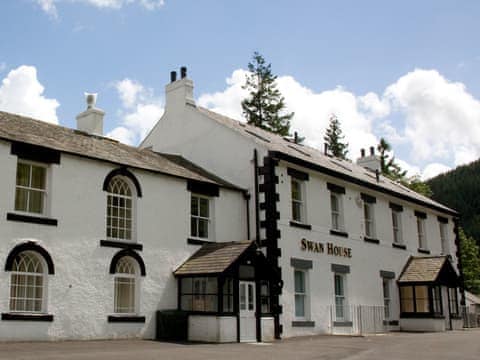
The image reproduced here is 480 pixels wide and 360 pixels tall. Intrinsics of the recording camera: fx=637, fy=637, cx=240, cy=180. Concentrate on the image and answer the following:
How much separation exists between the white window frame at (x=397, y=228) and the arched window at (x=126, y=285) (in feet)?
50.2

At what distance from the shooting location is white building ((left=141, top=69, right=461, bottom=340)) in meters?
22.8

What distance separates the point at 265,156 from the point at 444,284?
11.0 m

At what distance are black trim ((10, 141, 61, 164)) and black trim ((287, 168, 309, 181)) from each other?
30.4 ft

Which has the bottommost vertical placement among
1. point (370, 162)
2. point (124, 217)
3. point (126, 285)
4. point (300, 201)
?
point (126, 285)

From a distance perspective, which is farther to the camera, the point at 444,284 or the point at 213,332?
the point at 444,284

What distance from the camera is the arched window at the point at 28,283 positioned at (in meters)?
16.4

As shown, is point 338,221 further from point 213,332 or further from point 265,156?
point 213,332

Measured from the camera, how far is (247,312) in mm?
20359

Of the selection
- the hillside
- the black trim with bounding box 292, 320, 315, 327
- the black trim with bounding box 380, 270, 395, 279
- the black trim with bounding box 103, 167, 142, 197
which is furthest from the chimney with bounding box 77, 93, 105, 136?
A: the hillside

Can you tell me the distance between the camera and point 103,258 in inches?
723

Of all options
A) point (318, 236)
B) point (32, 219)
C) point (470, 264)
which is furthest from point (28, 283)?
point (470, 264)

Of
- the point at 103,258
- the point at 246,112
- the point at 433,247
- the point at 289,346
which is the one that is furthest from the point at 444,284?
the point at 246,112

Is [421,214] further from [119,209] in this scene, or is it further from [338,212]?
[119,209]

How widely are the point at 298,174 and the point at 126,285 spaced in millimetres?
8362
